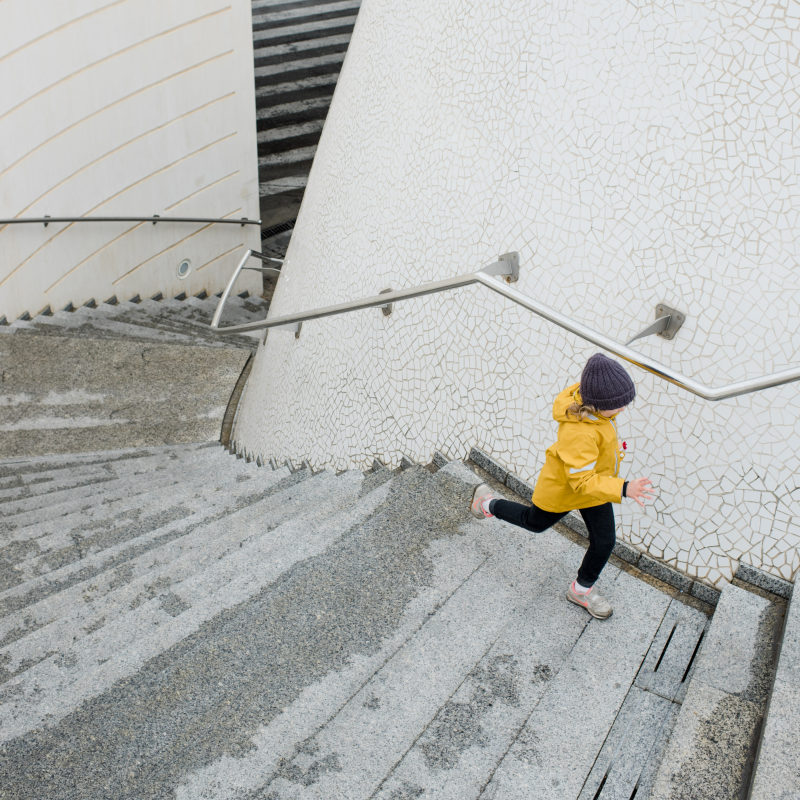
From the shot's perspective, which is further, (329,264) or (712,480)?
(329,264)

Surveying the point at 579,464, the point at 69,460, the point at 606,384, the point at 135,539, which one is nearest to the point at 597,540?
the point at 579,464

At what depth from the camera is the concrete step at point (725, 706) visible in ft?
6.56

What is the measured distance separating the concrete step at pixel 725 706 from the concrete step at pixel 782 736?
0.25 feet

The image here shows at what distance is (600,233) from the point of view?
2738 mm

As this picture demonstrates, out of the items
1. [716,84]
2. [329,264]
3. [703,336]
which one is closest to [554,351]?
[703,336]

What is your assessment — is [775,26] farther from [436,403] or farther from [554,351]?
[436,403]

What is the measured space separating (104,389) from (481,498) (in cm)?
406

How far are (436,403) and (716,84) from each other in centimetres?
152

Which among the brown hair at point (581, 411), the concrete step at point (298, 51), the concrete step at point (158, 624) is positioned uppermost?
the concrete step at point (298, 51)

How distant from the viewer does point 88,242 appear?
24.6ft

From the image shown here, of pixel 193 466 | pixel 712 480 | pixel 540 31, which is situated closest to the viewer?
pixel 712 480

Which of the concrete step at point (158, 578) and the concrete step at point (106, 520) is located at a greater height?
the concrete step at point (158, 578)

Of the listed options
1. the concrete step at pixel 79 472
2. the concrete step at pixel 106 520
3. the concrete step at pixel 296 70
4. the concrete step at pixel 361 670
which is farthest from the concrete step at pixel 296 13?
the concrete step at pixel 361 670

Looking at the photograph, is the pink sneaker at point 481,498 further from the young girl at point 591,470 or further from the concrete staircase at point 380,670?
the young girl at point 591,470
